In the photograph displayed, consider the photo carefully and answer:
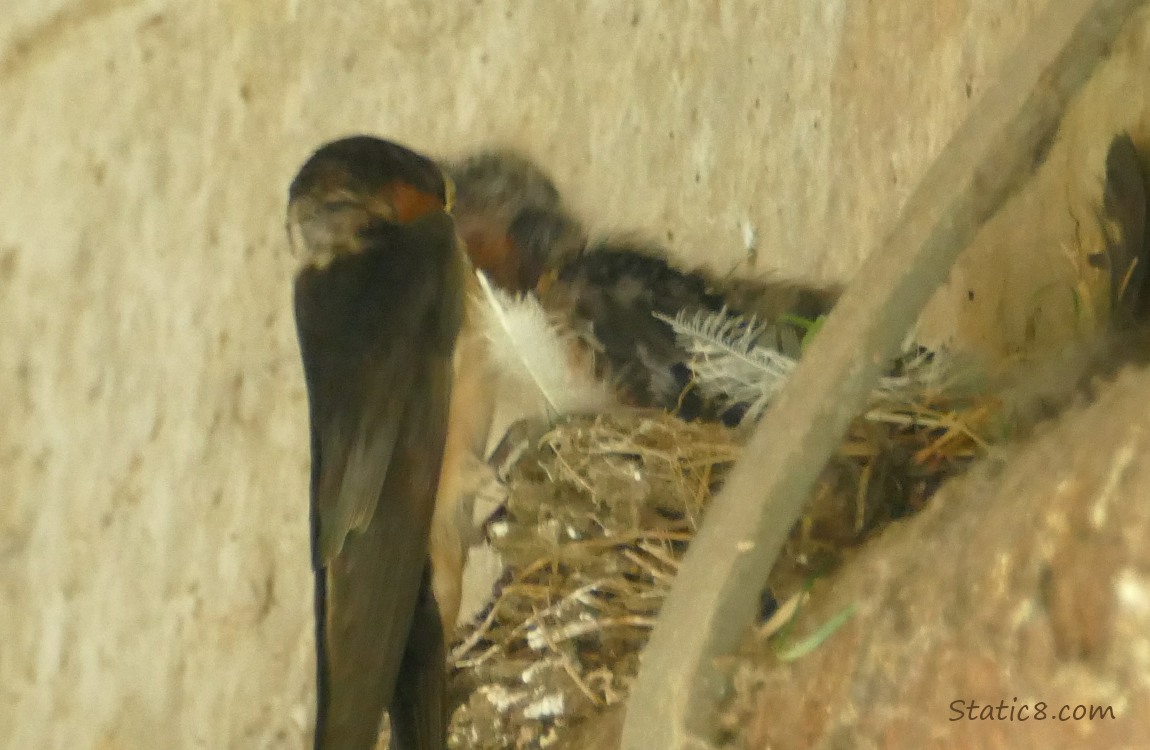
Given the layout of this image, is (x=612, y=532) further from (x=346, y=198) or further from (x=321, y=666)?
(x=346, y=198)

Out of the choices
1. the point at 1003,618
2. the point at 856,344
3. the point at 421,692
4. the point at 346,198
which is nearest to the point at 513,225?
the point at 346,198

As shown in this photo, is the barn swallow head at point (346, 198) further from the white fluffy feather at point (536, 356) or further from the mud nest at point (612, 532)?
the mud nest at point (612, 532)

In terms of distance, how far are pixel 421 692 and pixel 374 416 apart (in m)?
0.34

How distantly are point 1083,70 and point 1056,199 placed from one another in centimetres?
54

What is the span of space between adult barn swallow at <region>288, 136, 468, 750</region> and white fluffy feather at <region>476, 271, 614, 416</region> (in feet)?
0.48

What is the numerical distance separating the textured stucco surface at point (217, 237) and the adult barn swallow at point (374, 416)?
9.6 inches

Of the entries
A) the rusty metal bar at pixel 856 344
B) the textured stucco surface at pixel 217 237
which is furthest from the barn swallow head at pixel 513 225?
the rusty metal bar at pixel 856 344

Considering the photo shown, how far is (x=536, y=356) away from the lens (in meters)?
1.56

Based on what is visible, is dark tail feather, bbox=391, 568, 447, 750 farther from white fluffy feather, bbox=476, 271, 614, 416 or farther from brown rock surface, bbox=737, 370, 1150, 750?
brown rock surface, bbox=737, 370, 1150, 750

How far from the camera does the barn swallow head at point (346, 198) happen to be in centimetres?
138

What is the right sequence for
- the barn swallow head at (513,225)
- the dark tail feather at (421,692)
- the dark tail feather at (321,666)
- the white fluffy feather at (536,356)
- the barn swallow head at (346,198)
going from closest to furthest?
the dark tail feather at (321,666) < the dark tail feather at (421,692) < the barn swallow head at (346,198) < the white fluffy feather at (536,356) < the barn swallow head at (513,225)

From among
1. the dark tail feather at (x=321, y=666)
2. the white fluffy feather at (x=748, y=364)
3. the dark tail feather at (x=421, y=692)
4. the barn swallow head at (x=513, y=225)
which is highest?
the barn swallow head at (x=513, y=225)

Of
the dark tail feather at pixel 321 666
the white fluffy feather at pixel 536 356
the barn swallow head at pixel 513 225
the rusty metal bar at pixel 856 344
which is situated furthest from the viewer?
the barn swallow head at pixel 513 225

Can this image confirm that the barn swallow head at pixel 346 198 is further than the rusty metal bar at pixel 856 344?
Yes
